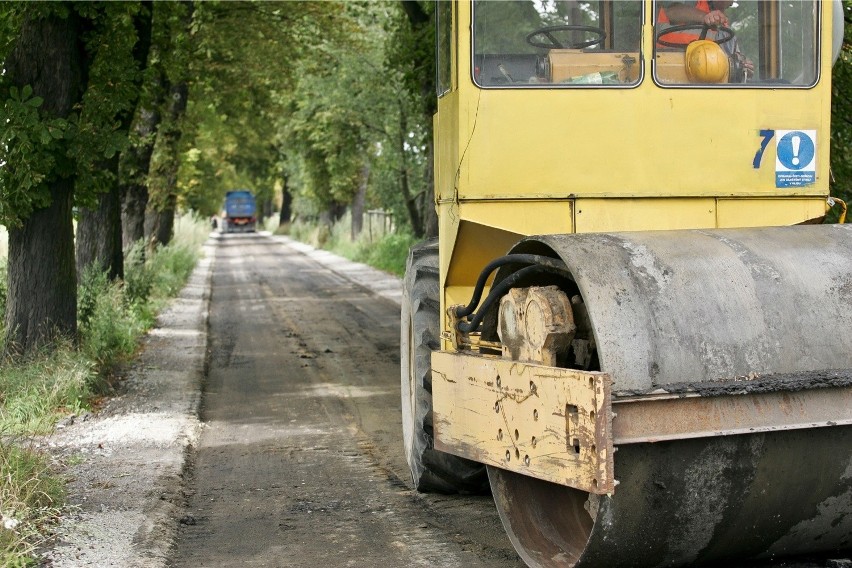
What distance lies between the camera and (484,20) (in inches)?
259

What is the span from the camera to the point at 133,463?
8.66 meters

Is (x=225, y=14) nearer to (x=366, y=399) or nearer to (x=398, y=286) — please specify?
(x=398, y=286)

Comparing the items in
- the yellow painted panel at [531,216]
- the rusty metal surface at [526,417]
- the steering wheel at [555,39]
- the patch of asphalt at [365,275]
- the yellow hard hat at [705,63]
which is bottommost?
the patch of asphalt at [365,275]

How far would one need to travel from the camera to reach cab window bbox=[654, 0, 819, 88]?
6.42m

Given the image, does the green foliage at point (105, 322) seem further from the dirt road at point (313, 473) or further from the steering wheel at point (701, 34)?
the steering wheel at point (701, 34)

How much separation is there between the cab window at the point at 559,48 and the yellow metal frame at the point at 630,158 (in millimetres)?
64

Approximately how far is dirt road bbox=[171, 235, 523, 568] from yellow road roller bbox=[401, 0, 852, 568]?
511mm

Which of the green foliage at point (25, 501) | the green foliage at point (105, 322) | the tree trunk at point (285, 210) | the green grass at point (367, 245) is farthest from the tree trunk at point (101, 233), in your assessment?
the tree trunk at point (285, 210)

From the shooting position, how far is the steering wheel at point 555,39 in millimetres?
6477

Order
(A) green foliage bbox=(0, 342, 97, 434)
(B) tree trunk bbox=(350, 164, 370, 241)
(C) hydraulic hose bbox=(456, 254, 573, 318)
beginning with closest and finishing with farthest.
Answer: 1. (C) hydraulic hose bbox=(456, 254, 573, 318)
2. (A) green foliage bbox=(0, 342, 97, 434)
3. (B) tree trunk bbox=(350, 164, 370, 241)

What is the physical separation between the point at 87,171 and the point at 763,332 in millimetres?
9178

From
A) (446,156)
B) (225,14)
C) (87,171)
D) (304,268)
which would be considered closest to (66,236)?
(87,171)

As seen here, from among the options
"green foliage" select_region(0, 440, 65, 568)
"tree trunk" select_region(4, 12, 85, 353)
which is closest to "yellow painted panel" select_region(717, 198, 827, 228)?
"green foliage" select_region(0, 440, 65, 568)

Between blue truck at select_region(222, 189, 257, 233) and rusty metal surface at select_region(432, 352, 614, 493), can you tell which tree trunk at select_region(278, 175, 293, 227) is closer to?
blue truck at select_region(222, 189, 257, 233)
